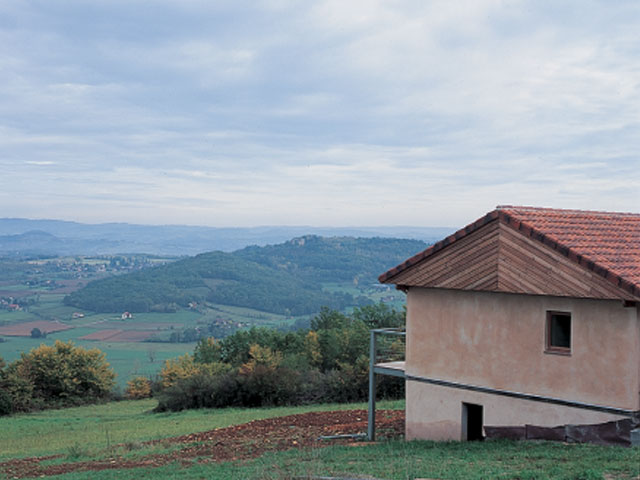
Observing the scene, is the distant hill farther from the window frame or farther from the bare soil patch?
the window frame

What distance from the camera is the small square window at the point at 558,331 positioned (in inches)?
552

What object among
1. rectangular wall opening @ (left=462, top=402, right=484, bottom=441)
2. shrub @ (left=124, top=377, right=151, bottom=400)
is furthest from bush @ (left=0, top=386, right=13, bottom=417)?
rectangular wall opening @ (left=462, top=402, right=484, bottom=441)

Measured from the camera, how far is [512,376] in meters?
14.7

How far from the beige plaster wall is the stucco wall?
2 cm

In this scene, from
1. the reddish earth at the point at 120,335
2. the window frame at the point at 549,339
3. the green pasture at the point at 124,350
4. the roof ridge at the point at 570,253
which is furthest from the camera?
the reddish earth at the point at 120,335

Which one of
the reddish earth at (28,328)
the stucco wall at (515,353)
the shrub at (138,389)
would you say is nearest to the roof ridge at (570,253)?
the stucco wall at (515,353)

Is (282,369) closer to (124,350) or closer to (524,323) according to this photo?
(524,323)

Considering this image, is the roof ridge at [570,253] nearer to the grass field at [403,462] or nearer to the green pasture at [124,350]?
the grass field at [403,462]

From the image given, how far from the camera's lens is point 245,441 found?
1866 cm

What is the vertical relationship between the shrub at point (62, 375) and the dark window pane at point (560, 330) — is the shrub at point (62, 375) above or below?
below

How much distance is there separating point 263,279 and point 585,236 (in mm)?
135103

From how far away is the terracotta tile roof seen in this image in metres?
13.1

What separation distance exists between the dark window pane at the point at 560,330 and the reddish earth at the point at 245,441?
615cm

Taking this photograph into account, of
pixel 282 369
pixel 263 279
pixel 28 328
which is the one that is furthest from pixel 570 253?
pixel 263 279
